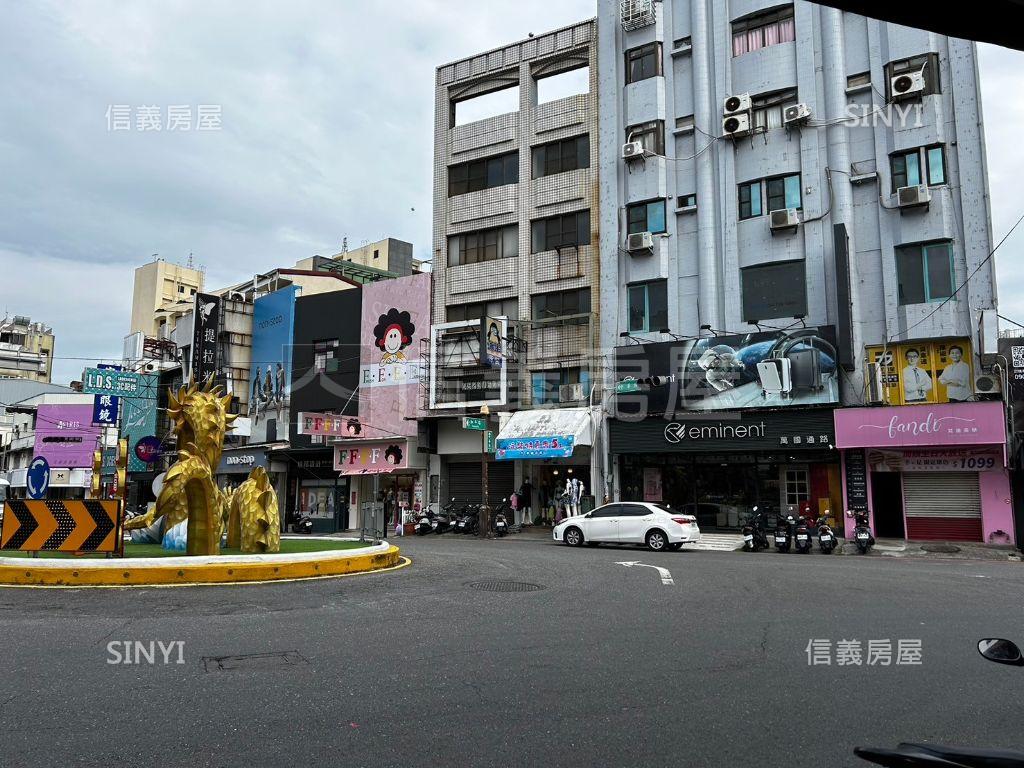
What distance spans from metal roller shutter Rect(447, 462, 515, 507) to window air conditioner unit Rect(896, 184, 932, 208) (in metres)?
16.6

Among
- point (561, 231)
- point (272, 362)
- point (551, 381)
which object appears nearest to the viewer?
point (551, 381)

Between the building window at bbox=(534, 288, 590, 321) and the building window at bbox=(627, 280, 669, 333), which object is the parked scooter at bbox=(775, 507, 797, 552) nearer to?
the building window at bbox=(627, 280, 669, 333)

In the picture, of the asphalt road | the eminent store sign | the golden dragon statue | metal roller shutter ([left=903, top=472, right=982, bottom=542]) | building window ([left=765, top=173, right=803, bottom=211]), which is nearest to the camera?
the asphalt road

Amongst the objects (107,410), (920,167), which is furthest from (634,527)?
(107,410)

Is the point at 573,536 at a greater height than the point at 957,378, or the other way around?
the point at 957,378

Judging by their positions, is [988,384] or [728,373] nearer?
[988,384]

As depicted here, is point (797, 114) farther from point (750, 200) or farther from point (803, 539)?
point (803, 539)

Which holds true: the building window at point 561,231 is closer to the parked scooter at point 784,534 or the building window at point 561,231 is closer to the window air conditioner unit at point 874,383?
the window air conditioner unit at point 874,383

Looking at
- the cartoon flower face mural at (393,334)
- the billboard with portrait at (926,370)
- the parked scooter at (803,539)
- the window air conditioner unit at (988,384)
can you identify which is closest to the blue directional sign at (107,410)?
the cartoon flower face mural at (393,334)

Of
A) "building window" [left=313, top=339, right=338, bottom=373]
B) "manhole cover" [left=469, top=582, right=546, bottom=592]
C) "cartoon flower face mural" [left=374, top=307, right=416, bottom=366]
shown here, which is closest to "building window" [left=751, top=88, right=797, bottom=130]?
"cartoon flower face mural" [left=374, top=307, right=416, bottom=366]

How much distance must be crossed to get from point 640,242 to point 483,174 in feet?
28.1

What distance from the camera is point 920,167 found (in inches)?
939

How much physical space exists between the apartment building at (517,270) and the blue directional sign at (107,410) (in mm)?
16617

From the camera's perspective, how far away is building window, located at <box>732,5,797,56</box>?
26.7 m
